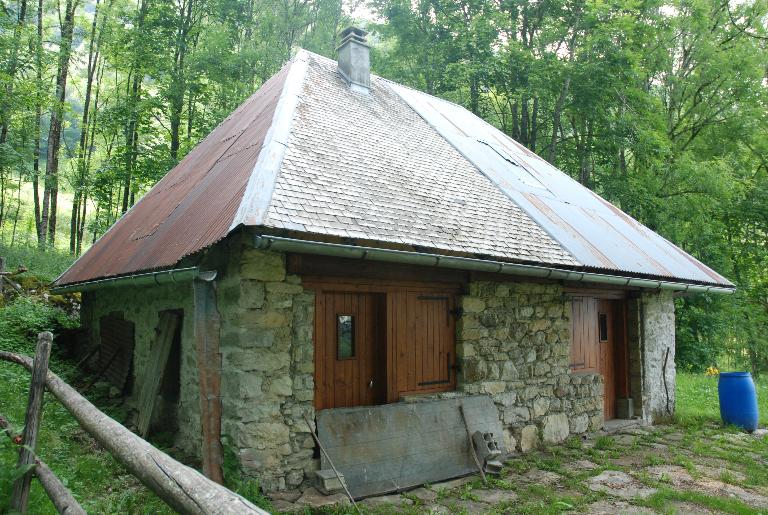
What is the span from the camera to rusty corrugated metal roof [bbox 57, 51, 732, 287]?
4855 mm

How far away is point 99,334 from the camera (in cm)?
859

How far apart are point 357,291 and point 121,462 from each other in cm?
319

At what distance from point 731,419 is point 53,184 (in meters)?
15.8

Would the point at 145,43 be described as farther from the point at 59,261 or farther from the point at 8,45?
the point at 59,261

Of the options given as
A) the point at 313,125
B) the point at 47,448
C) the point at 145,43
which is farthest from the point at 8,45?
the point at 47,448

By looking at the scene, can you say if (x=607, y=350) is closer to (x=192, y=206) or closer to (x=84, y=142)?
(x=192, y=206)

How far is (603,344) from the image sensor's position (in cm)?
837

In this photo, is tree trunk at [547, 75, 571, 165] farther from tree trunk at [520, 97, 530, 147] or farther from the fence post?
the fence post

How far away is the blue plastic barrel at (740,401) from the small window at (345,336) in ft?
20.5

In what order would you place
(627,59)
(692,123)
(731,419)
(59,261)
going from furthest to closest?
(692,123) < (627,59) < (59,261) < (731,419)

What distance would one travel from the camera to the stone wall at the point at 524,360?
611 cm

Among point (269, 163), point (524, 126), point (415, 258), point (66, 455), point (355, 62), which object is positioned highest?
point (524, 126)

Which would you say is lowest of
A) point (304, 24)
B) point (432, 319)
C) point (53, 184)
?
point (432, 319)

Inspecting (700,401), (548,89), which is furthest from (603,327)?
(548,89)
